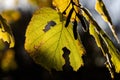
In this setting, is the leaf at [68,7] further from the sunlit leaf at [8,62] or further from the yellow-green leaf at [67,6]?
the sunlit leaf at [8,62]

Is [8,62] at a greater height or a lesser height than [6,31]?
lesser

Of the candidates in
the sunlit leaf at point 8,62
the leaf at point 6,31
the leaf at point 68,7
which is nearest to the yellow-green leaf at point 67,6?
the leaf at point 68,7

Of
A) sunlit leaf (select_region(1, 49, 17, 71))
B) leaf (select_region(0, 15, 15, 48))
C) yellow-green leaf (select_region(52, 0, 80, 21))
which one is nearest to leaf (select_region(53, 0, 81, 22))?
yellow-green leaf (select_region(52, 0, 80, 21))

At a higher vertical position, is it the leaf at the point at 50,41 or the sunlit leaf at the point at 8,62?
the leaf at the point at 50,41

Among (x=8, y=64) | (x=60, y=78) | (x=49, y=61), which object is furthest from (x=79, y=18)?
(x=60, y=78)

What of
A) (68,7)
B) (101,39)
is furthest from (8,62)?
(101,39)

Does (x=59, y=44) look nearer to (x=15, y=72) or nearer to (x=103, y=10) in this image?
(x=103, y=10)

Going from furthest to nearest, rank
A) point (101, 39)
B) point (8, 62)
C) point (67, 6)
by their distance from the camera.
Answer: point (8, 62) → point (67, 6) → point (101, 39)

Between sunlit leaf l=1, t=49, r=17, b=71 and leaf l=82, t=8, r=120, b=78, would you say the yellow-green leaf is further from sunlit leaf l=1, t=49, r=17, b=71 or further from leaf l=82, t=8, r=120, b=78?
sunlit leaf l=1, t=49, r=17, b=71

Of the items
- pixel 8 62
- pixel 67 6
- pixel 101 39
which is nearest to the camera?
pixel 101 39

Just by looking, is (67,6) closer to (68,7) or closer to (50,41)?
(68,7)
